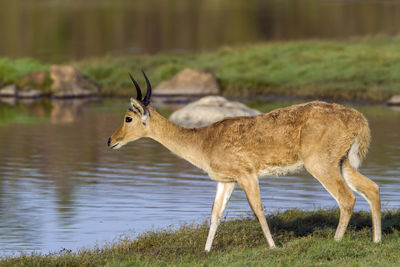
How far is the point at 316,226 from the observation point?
595 inches

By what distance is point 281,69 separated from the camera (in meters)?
46.6

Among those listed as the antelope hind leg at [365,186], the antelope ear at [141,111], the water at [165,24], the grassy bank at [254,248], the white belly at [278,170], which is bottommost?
the water at [165,24]

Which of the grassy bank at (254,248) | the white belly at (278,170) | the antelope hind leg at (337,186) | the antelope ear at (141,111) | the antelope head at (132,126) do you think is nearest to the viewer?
the grassy bank at (254,248)

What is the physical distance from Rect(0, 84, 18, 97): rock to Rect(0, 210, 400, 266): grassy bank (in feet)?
98.3

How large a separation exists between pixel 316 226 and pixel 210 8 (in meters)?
131

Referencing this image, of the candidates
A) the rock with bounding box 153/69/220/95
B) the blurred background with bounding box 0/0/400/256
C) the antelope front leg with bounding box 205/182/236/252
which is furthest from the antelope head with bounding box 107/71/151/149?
the rock with bounding box 153/69/220/95

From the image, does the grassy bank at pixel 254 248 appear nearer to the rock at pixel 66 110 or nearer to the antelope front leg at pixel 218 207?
the antelope front leg at pixel 218 207

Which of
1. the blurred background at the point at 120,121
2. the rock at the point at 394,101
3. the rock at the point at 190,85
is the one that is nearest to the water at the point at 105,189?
the blurred background at the point at 120,121

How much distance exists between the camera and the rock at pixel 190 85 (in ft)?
139

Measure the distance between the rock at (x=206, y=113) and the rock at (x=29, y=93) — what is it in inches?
516

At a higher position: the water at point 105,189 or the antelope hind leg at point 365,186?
the antelope hind leg at point 365,186

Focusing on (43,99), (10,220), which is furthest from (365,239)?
(43,99)

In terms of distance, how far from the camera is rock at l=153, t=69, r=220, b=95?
42.3 meters

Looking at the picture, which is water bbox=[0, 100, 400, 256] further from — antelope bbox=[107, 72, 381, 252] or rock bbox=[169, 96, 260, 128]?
antelope bbox=[107, 72, 381, 252]
